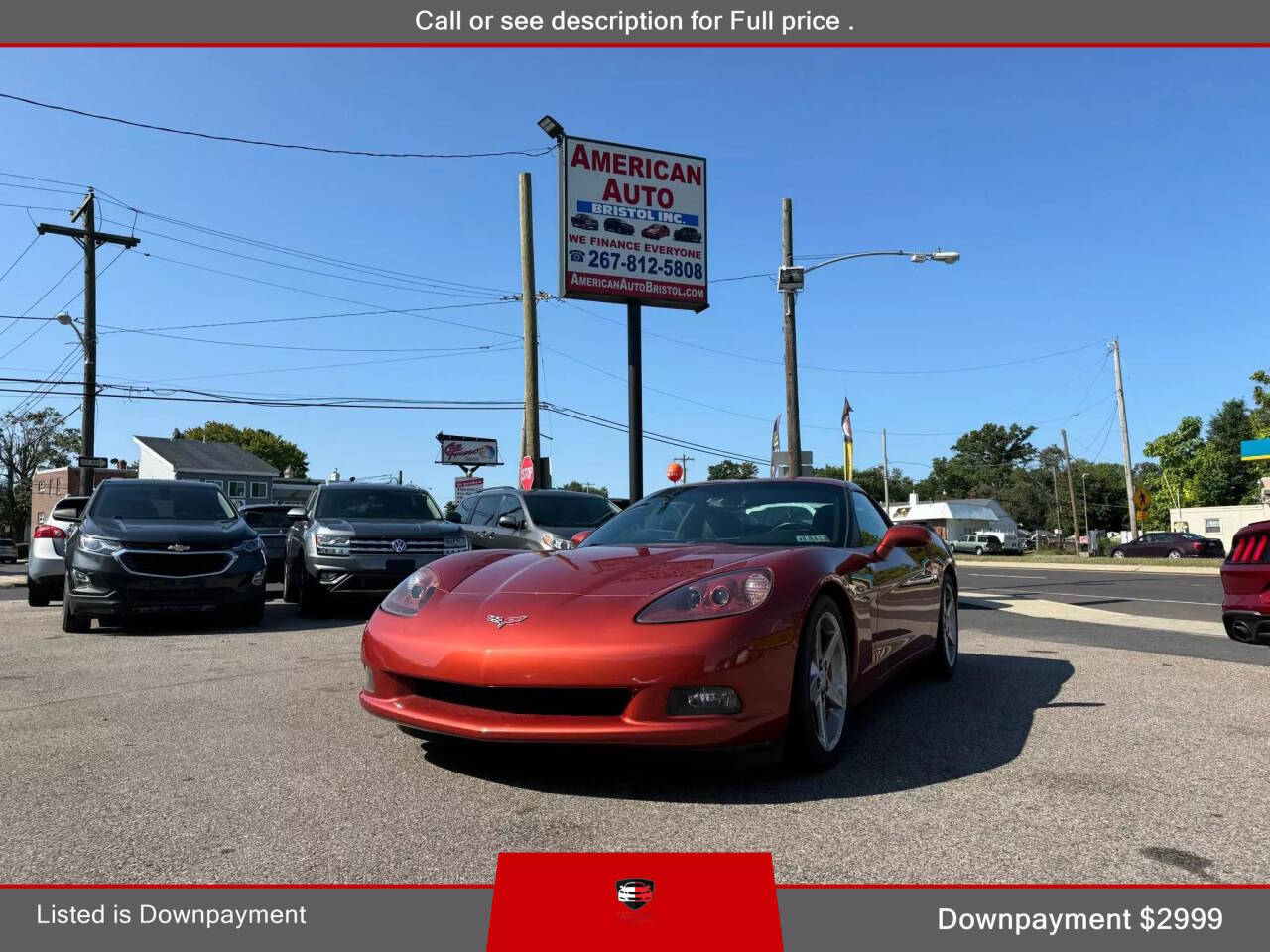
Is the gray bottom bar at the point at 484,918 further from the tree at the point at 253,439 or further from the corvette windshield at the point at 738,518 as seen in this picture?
the tree at the point at 253,439

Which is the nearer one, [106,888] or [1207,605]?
[106,888]

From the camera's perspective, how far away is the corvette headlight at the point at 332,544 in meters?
9.91

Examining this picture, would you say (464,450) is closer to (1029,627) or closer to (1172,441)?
(1029,627)

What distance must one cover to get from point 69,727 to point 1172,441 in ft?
298

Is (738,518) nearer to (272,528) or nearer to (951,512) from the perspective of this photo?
(272,528)

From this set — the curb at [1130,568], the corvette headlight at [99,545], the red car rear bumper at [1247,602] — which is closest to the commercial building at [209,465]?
the curb at [1130,568]

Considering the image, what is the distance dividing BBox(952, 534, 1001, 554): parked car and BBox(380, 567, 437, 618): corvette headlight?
197 ft

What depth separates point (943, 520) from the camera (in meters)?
78.2

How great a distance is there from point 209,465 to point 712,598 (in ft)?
225

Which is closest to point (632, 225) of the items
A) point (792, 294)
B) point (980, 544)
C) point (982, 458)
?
point (792, 294)

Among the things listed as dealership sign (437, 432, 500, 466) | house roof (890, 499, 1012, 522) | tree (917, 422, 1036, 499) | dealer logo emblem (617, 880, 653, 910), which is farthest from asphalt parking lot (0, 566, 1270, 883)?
tree (917, 422, 1036, 499)

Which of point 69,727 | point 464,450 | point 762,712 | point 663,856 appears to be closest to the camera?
point 663,856

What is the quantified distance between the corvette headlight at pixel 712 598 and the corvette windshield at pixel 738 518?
32.6 inches

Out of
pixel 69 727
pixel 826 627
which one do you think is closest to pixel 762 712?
pixel 826 627
